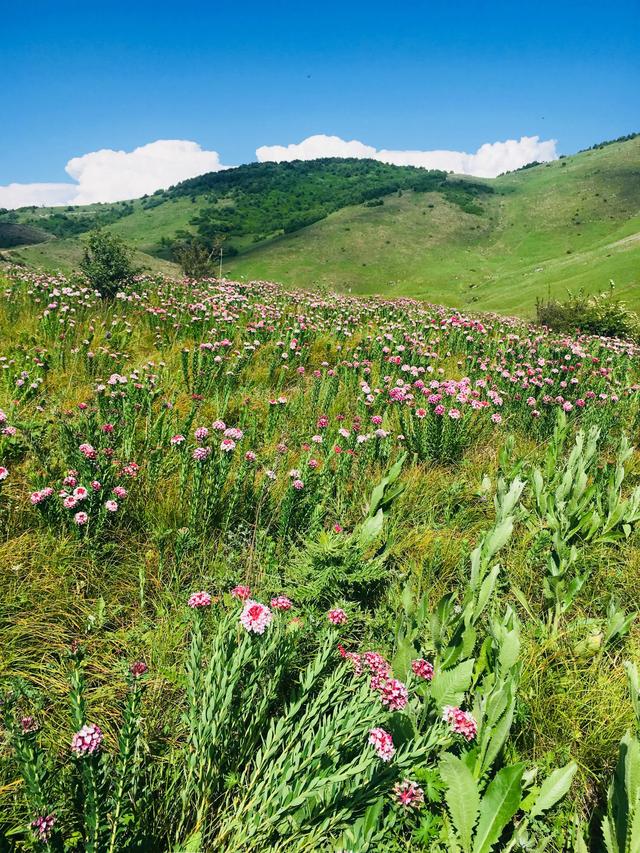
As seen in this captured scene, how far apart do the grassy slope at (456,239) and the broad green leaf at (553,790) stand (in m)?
47.0

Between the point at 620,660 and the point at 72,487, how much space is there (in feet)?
10.8

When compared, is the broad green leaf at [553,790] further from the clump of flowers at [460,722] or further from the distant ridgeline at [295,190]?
the distant ridgeline at [295,190]

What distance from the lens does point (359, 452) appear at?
4.10 metres

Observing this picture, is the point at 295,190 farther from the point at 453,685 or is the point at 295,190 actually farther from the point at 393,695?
the point at 393,695

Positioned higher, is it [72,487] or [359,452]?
[72,487]

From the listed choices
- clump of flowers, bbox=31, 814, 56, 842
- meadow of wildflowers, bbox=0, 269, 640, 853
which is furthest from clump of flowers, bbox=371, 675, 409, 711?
clump of flowers, bbox=31, 814, 56, 842

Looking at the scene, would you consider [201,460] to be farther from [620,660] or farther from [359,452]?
[620,660]

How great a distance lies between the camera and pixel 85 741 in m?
1.11

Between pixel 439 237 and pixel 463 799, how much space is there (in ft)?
286

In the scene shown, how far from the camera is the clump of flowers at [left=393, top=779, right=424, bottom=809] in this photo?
60.8 inches

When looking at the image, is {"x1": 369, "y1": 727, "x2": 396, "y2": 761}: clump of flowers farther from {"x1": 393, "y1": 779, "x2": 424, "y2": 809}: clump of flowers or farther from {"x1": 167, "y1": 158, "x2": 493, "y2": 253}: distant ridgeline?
{"x1": 167, "y1": 158, "x2": 493, "y2": 253}: distant ridgeline

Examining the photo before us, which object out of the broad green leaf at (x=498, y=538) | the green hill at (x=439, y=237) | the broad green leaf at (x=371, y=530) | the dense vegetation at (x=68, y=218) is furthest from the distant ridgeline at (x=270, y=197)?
the broad green leaf at (x=498, y=538)

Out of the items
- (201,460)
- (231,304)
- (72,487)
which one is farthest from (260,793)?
(231,304)

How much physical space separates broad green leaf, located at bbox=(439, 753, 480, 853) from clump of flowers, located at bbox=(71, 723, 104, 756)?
1.09 metres
